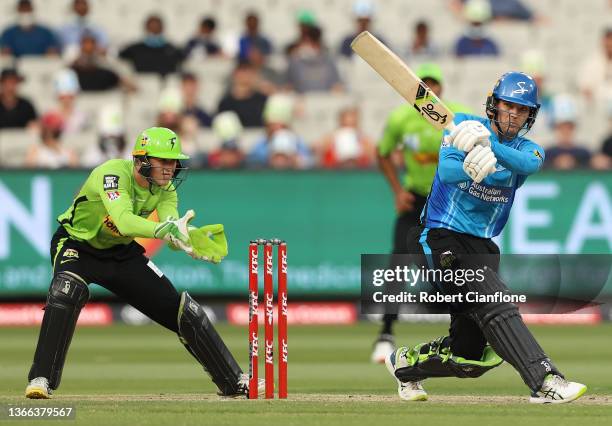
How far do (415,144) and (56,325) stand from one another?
12.6ft

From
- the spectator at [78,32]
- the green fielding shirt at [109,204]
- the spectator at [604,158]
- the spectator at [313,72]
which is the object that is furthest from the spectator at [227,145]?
the green fielding shirt at [109,204]

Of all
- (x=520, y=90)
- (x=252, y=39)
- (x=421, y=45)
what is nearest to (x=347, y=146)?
(x=421, y=45)

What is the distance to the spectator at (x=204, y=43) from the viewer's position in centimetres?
1809

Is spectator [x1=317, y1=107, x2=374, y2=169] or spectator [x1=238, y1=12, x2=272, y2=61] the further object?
spectator [x1=238, y1=12, x2=272, y2=61]

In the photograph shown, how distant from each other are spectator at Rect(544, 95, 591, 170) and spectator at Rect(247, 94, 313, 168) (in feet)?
8.57

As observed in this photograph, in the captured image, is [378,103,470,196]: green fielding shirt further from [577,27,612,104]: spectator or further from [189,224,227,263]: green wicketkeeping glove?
[577,27,612,104]: spectator

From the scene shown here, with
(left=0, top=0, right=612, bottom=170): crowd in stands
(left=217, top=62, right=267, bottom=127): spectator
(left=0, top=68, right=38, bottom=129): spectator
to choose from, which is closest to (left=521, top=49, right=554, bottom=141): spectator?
(left=0, top=0, right=612, bottom=170): crowd in stands

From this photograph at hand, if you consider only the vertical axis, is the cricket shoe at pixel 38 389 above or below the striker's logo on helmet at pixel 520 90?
below

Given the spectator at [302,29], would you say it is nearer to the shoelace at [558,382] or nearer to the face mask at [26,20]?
the face mask at [26,20]

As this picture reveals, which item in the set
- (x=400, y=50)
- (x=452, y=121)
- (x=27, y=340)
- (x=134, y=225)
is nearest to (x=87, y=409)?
(x=134, y=225)

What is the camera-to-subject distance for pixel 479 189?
805cm

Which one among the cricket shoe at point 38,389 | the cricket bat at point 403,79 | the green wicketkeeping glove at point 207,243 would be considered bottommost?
the cricket shoe at point 38,389

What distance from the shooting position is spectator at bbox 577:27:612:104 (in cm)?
1780

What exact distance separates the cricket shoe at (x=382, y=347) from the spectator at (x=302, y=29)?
23.2 ft
